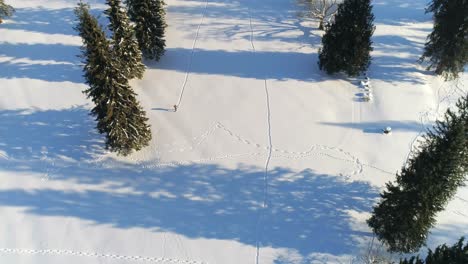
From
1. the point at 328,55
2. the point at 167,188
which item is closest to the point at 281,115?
the point at 328,55

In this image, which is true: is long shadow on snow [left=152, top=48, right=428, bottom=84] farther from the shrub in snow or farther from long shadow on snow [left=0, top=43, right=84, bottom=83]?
long shadow on snow [left=0, top=43, right=84, bottom=83]

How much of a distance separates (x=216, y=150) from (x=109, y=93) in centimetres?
776

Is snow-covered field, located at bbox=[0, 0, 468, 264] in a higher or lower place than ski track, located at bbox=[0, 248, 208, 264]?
higher

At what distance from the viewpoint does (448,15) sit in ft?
92.4

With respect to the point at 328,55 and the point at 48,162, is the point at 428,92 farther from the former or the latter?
the point at 48,162

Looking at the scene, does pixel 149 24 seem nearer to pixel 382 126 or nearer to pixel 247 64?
pixel 247 64

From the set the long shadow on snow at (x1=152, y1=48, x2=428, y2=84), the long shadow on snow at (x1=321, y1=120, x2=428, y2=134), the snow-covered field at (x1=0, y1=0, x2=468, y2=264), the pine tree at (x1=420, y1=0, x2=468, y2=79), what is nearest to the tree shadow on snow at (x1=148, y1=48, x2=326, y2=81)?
the long shadow on snow at (x1=152, y1=48, x2=428, y2=84)

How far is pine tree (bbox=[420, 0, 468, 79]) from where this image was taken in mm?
27703

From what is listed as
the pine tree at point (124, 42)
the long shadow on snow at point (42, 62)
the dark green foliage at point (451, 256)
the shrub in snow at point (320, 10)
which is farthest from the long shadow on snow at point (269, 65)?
the dark green foliage at point (451, 256)

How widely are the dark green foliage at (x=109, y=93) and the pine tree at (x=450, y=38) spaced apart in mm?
21759

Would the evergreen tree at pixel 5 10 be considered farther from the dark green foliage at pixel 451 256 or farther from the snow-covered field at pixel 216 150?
the dark green foliage at pixel 451 256

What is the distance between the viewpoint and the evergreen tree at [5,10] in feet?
114

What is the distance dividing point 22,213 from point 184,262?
33.6 ft

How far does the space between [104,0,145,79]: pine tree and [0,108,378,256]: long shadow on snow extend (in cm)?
594
